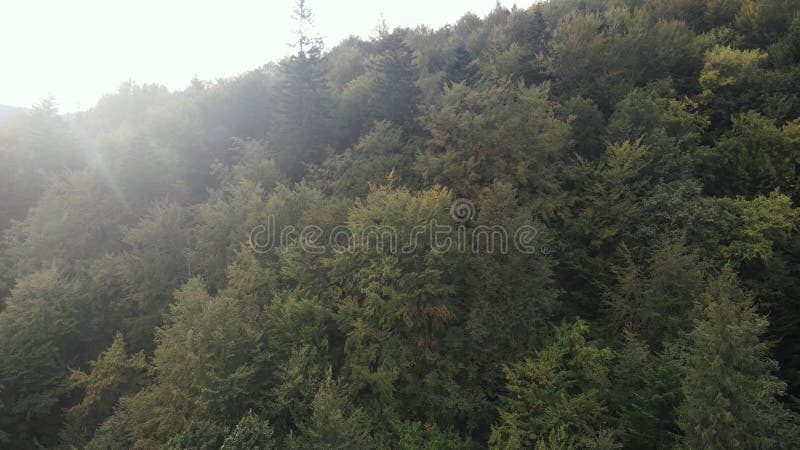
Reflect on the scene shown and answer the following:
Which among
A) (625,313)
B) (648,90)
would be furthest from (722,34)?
(625,313)

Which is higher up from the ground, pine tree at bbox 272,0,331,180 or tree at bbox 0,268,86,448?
pine tree at bbox 272,0,331,180

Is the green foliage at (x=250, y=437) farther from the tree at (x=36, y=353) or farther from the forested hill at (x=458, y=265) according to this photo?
the tree at (x=36, y=353)

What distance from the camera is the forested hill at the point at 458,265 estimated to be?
1666 centimetres

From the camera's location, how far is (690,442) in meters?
12.9

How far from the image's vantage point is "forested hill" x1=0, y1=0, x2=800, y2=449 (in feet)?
54.6

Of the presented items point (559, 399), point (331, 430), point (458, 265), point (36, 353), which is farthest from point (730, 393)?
point (36, 353)

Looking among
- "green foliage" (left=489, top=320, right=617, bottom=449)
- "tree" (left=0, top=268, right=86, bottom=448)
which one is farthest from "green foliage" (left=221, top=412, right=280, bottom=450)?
"tree" (left=0, top=268, right=86, bottom=448)

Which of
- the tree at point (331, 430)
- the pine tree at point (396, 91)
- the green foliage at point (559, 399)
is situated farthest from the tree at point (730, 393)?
the pine tree at point (396, 91)

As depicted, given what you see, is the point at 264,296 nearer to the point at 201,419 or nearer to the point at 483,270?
the point at 201,419

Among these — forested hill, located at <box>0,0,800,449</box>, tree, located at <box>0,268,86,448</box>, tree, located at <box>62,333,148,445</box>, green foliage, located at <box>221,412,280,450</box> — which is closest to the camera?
green foliage, located at <box>221,412,280,450</box>

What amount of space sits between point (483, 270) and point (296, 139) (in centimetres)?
2271

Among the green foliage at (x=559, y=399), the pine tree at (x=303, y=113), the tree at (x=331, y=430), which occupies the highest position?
the pine tree at (x=303, y=113)

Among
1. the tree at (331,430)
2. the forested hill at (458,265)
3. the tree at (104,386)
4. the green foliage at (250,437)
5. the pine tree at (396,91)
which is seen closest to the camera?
the green foliage at (250,437)

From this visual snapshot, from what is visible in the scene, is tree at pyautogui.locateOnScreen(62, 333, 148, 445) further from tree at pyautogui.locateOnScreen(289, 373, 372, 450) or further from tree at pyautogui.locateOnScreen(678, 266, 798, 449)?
tree at pyautogui.locateOnScreen(678, 266, 798, 449)
